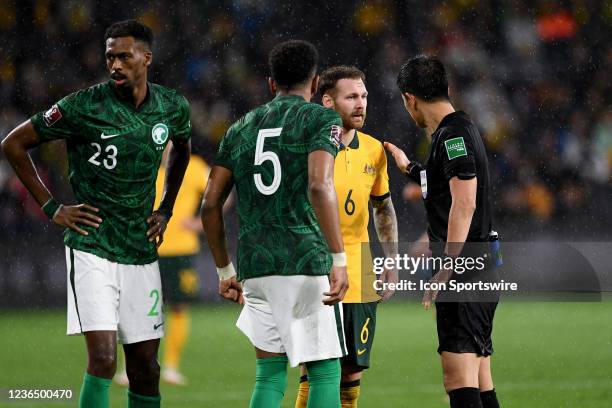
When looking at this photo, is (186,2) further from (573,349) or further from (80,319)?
(80,319)

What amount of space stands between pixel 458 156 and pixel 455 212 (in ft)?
0.81

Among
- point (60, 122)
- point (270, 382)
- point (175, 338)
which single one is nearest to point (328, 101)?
point (60, 122)

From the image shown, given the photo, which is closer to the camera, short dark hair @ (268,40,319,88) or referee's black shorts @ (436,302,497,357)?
short dark hair @ (268,40,319,88)

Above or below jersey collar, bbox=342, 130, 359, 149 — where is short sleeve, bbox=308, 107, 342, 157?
below

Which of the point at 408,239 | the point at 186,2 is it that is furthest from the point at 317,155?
the point at 186,2

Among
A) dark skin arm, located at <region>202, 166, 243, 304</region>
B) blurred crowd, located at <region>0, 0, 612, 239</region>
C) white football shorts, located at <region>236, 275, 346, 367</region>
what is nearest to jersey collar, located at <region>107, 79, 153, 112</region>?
dark skin arm, located at <region>202, 166, 243, 304</region>

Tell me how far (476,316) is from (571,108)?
1142 centimetres

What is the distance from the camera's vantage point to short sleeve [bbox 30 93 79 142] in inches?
172

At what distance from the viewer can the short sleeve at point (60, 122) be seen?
4.36 meters

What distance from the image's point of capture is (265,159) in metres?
3.90

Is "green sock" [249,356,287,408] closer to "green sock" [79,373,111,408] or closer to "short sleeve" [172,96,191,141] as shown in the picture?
"green sock" [79,373,111,408]

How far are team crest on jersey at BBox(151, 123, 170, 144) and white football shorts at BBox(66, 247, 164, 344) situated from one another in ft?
1.83

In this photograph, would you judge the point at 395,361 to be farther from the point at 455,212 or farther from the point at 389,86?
the point at 389,86

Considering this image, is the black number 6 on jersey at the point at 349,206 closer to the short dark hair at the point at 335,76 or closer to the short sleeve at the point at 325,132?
the short dark hair at the point at 335,76
